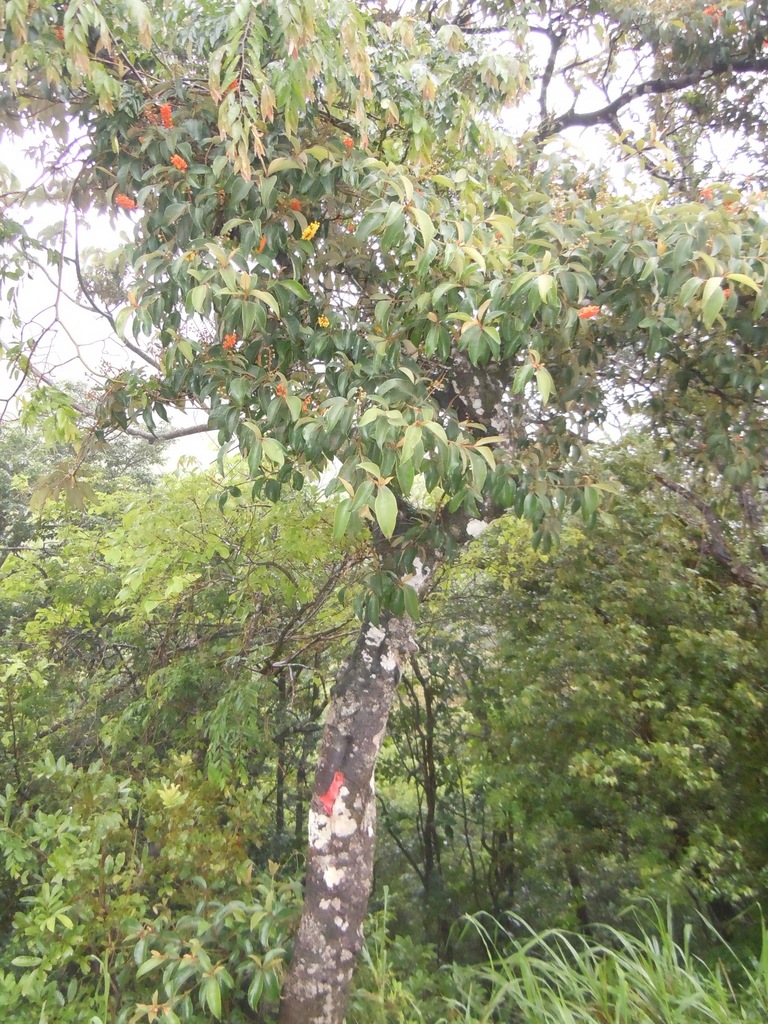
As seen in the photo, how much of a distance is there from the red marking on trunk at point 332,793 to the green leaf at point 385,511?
3.93ft

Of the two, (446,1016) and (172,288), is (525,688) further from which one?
(172,288)

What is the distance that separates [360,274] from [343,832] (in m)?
1.95

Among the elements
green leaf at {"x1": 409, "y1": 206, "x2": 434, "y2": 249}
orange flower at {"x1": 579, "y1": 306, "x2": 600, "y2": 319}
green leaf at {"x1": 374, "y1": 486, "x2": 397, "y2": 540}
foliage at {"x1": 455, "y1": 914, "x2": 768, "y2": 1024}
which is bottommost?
foliage at {"x1": 455, "y1": 914, "x2": 768, "y2": 1024}

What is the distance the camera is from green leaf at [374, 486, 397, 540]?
56.8 inches

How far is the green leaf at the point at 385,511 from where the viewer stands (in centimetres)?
144

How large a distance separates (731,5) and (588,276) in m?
2.32

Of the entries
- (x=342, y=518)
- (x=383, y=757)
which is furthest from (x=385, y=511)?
(x=383, y=757)

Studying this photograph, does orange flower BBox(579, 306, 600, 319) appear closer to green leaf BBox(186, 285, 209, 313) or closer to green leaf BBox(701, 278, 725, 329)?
green leaf BBox(701, 278, 725, 329)

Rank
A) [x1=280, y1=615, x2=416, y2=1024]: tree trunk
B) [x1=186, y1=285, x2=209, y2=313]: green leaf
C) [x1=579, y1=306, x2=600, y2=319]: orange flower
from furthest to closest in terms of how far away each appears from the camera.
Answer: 1. [x1=280, y1=615, x2=416, y2=1024]: tree trunk
2. [x1=579, y1=306, x2=600, y2=319]: orange flower
3. [x1=186, y1=285, x2=209, y2=313]: green leaf

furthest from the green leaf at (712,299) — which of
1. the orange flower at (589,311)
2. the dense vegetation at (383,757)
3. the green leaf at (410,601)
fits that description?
the green leaf at (410,601)

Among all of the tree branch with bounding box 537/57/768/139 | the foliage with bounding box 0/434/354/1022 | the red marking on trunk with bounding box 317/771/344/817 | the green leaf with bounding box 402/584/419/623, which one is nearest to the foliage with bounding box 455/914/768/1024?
the red marking on trunk with bounding box 317/771/344/817

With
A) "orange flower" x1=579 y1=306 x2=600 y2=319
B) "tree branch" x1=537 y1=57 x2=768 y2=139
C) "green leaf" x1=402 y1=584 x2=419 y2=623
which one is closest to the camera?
"orange flower" x1=579 y1=306 x2=600 y2=319

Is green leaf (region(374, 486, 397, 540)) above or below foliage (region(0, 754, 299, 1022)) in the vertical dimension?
above

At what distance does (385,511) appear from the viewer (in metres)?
1.46
